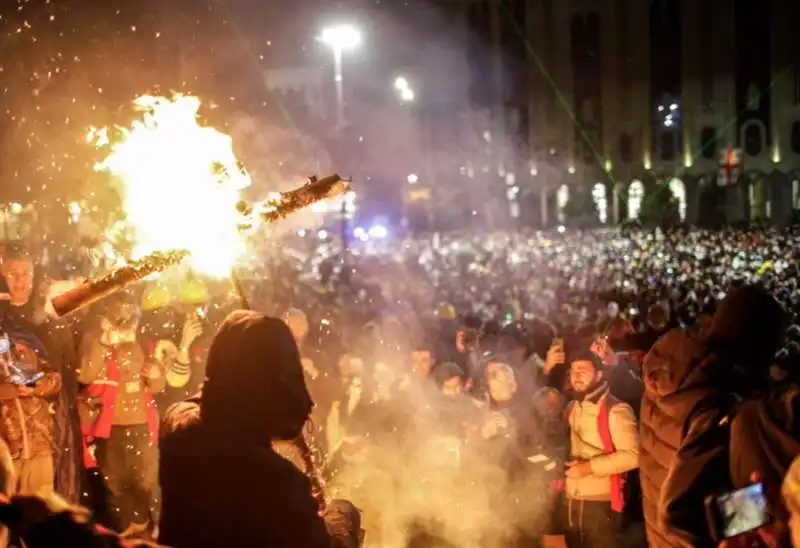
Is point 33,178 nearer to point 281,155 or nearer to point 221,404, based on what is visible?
point 221,404

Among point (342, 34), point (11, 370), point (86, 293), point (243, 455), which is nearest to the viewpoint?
point (243, 455)

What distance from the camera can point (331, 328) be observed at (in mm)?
9008

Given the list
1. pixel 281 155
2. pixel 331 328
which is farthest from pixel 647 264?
pixel 331 328

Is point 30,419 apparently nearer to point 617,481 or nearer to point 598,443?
point 598,443

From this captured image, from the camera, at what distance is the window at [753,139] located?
222 ft

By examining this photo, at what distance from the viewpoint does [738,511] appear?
288 cm

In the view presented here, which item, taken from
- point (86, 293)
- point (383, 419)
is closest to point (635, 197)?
point (383, 419)

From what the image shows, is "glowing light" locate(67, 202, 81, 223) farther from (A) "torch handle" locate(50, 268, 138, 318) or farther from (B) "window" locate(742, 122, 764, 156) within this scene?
(B) "window" locate(742, 122, 764, 156)

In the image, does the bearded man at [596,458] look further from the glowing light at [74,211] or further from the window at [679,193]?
the window at [679,193]

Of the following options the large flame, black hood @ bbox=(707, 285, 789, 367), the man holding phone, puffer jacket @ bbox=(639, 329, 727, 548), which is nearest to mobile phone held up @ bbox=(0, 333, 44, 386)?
the man holding phone

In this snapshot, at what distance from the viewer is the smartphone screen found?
113 inches

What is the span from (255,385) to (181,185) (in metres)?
1.11

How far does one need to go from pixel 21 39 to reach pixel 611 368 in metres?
6.44

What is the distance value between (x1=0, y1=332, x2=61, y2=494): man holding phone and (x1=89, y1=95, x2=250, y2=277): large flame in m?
1.96
